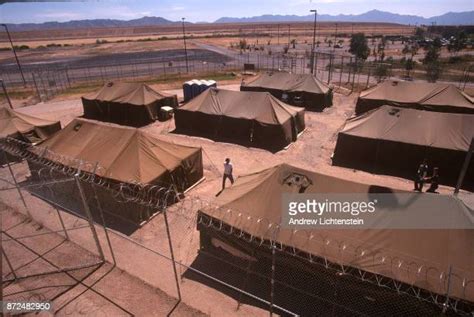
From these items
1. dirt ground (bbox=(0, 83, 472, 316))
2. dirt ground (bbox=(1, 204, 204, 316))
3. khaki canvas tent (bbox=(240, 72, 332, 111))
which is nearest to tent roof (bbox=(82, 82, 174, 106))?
dirt ground (bbox=(0, 83, 472, 316))

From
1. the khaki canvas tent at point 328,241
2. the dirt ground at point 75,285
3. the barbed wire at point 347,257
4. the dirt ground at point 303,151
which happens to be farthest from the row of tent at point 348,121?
the dirt ground at point 75,285

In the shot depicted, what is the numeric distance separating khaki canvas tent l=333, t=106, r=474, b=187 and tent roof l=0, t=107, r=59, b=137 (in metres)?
18.3

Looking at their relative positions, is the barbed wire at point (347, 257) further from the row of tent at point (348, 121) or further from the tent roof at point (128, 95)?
the tent roof at point (128, 95)

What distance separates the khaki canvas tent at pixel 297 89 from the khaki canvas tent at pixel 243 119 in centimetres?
581

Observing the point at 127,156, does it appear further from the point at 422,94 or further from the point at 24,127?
the point at 422,94

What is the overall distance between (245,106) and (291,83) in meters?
9.45

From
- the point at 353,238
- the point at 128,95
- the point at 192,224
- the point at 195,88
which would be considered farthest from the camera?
the point at 195,88

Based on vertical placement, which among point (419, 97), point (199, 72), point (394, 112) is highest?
point (394, 112)

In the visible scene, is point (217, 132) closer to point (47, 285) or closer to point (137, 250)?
point (137, 250)

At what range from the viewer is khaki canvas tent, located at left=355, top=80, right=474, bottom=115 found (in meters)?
21.6

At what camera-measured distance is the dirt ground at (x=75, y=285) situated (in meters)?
8.33

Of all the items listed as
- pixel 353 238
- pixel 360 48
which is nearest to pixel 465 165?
pixel 353 238

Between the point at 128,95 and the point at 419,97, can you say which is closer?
the point at 419,97

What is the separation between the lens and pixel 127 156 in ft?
43.3
